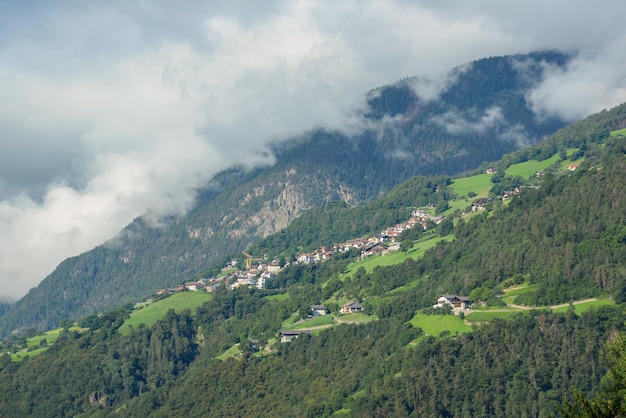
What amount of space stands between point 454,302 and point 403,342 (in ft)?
33.8

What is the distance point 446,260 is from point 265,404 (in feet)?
128

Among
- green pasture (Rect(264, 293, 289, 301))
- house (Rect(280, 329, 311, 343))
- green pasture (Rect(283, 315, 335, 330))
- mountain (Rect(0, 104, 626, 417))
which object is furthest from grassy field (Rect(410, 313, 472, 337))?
green pasture (Rect(264, 293, 289, 301))

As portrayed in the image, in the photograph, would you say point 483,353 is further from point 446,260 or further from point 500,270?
point 446,260

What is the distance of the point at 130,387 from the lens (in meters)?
175

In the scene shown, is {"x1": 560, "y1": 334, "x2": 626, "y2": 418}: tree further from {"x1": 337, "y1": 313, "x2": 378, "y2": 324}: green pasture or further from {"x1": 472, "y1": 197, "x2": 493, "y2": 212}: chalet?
{"x1": 472, "y1": 197, "x2": 493, "y2": 212}: chalet

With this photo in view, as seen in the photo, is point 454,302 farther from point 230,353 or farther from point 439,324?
point 230,353

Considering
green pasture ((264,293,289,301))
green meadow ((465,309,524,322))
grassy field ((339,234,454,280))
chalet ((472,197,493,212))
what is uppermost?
chalet ((472,197,493,212))

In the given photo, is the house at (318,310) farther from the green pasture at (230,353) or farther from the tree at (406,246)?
the tree at (406,246)

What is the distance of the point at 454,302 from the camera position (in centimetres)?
14000

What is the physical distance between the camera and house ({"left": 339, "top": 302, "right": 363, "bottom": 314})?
160 m

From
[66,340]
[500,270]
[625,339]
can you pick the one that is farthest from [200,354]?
[625,339]

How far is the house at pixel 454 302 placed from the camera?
13875 centimetres

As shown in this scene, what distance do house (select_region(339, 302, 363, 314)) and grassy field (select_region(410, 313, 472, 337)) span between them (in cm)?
1866

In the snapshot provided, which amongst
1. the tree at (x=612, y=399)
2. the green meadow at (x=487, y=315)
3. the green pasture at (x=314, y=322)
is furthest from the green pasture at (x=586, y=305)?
the tree at (x=612, y=399)
